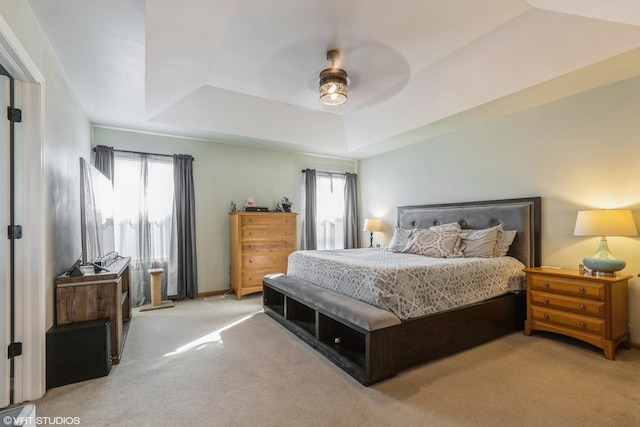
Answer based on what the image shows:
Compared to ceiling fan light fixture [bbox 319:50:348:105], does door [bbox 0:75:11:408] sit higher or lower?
lower

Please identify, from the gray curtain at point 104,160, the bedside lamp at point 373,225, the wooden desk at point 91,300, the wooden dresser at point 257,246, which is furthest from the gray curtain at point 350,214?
the wooden desk at point 91,300

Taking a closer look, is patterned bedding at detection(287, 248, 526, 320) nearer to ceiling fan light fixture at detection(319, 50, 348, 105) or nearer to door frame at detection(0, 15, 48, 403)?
ceiling fan light fixture at detection(319, 50, 348, 105)

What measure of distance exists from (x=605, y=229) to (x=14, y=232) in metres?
4.50

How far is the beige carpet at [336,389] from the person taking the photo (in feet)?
5.84

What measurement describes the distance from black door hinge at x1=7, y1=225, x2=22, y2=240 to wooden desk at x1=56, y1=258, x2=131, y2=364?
513 millimetres

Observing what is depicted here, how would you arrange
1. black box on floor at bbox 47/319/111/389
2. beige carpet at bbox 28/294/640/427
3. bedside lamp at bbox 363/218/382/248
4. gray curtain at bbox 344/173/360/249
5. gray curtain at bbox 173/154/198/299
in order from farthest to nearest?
gray curtain at bbox 344/173/360/249, bedside lamp at bbox 363/218/382/248, gray curtain at bbox 173/154/198/299, black box on floor at bbox 47/319/111/389, beige carpet at bbox 28/294/640/427

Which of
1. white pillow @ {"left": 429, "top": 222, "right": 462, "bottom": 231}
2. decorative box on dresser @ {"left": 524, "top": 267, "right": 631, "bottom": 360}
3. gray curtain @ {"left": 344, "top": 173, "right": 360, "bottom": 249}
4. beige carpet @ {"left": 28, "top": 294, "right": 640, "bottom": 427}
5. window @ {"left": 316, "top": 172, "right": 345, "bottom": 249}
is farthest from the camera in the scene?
gray curtain @ {"left": 344, "top": 173, "right": 360, "bottom": 249}

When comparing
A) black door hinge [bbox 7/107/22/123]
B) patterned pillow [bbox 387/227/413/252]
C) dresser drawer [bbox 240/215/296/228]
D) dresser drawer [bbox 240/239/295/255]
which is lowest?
dresser drawer [bbox 240/239/295/255]

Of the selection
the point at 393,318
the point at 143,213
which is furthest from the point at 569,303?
the point at 143,213

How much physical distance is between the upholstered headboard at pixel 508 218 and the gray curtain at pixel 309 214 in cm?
198

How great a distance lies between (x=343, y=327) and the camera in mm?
2848

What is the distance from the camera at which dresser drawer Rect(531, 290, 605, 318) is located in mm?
2576

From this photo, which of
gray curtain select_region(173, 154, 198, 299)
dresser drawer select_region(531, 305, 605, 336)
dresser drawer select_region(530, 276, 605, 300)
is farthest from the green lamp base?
gray curtain select_region(173, 154, 198, 299)

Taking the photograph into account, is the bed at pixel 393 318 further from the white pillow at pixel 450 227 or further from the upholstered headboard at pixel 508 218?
the white pillow at pixel 450 227
